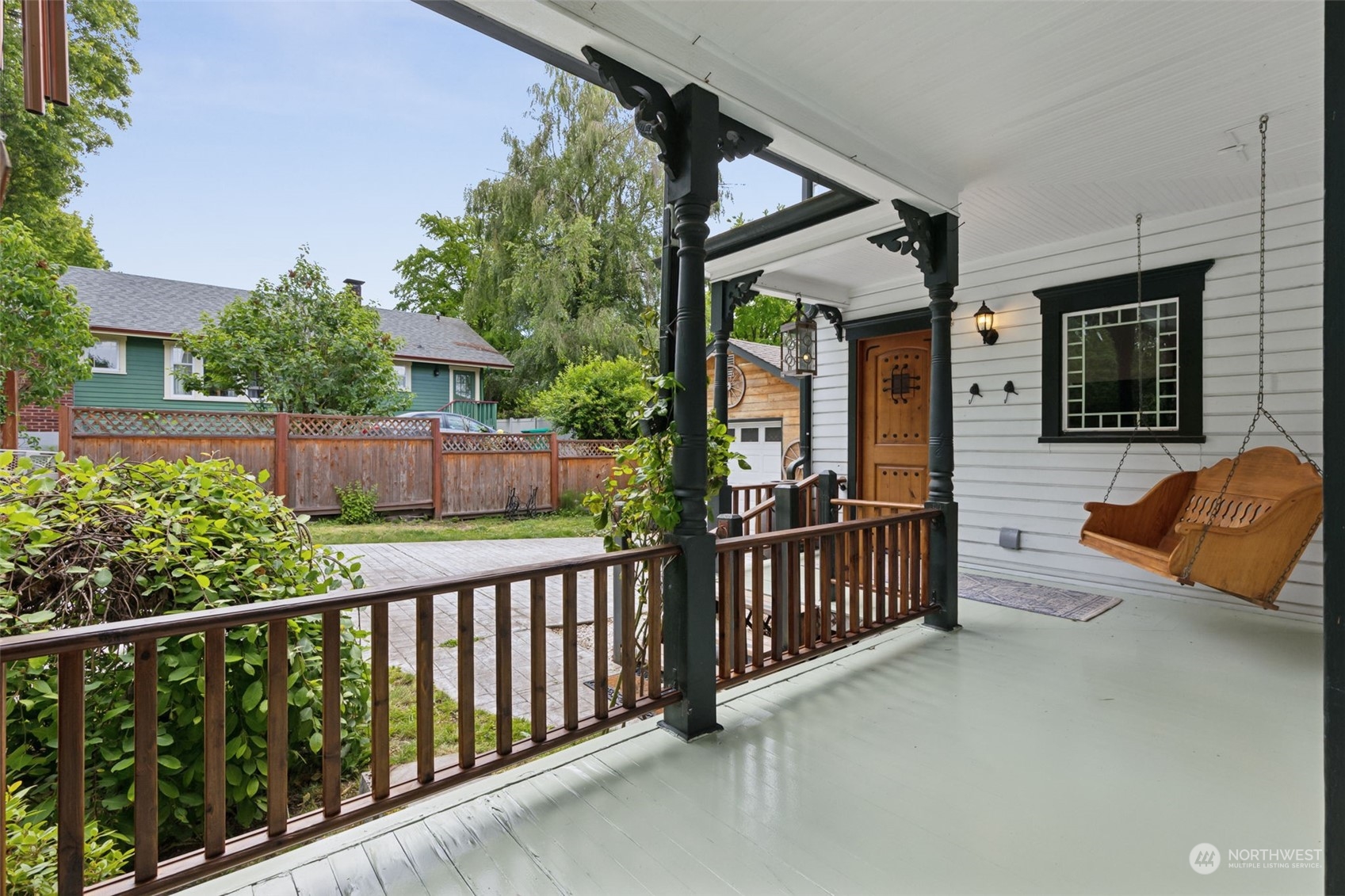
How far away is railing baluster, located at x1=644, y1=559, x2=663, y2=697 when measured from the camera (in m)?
2.40

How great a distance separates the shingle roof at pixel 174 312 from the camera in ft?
39.3

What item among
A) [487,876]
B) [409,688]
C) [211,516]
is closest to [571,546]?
[409,688]

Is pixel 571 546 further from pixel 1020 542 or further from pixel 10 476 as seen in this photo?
pixel 10 476

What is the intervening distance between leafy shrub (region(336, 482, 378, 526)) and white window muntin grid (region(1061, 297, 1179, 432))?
863 cm

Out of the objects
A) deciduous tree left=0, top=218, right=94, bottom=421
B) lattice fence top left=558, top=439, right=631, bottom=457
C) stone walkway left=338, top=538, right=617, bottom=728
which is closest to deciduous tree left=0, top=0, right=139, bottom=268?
deciduous tree left=0, top=218, right=94, bottom=421

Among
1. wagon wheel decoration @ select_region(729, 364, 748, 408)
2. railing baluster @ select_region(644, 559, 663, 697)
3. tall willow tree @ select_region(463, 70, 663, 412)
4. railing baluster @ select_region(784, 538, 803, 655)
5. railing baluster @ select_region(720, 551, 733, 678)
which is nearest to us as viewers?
railing baluster @ select_region(644, 559, 663, 697)

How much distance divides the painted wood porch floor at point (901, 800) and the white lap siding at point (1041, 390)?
1.56 metres

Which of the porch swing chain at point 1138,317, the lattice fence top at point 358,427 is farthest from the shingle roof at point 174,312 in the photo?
the porch swing chain at point 1138,317

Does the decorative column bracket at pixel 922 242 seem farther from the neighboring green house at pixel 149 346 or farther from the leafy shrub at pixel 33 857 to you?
the neighboring green house at pixel 149 346

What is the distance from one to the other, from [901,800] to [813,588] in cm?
100

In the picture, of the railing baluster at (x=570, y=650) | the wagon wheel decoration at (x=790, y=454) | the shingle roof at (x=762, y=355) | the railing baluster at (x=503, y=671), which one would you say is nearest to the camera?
the railing baluster at (x=503, y=671)

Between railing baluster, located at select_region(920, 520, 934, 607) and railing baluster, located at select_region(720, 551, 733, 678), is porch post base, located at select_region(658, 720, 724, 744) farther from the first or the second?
railing baluster, located at select_region(920, 520, 934, 607)

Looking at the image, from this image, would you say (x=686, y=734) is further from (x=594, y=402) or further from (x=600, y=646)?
(x=594, y=402)

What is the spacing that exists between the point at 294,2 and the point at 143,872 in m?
16.0
